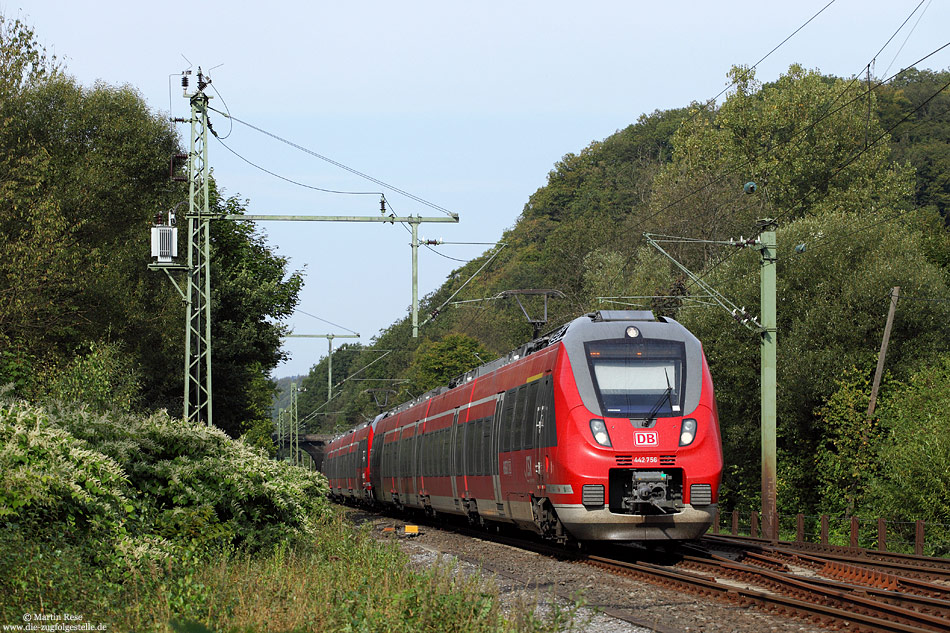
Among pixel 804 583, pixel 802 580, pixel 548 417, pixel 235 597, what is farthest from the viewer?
pixel 548 417

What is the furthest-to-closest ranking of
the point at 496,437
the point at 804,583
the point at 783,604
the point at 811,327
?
the point at 811,327, the point at 496,437, the point at 804,583, the point at 783,604

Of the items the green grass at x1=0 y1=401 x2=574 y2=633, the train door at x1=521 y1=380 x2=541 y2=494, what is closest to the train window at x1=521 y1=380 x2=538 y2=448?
the train door at x1=521 y1=380 x2=541 y2=494

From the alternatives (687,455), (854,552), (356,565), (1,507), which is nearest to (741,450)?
(854,552)

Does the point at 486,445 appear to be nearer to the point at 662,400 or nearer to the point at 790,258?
the point at 662,400

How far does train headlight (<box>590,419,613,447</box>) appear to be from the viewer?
50.1 ft

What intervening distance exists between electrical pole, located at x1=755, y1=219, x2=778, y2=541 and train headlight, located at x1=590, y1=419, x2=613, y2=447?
32.9ft

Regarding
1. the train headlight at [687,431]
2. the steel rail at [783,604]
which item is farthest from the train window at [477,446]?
the steel rail at [783,604]

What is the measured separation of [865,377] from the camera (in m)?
32.5

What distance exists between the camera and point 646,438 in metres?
15.3

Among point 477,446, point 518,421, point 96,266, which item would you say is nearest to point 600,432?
point 518,421

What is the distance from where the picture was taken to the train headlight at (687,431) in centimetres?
1541

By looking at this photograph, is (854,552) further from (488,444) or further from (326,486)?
(326,486)

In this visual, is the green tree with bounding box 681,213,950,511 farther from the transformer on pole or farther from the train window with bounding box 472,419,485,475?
the transformer on pole

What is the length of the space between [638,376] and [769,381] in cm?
995
